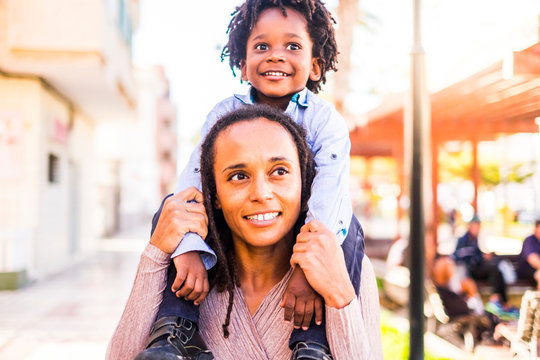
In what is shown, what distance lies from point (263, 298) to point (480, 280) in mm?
7387

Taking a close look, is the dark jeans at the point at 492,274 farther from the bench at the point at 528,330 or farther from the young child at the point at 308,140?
the young child at the point at 308,140

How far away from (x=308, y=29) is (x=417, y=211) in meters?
2.60

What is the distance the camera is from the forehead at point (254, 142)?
5.37ft

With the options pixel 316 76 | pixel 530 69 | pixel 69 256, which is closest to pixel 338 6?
pixel 530 69

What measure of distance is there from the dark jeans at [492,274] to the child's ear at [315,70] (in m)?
6.61

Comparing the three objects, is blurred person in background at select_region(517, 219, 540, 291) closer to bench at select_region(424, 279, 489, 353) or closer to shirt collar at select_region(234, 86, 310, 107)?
bench at select_region(424, 279, 489, 353)

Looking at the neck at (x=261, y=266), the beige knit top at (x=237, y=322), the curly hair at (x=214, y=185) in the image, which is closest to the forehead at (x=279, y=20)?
the curly hair at (x=214, y=185)

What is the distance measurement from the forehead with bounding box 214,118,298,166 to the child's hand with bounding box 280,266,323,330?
39 centimetres

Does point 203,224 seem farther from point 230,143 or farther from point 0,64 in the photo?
point 0,64

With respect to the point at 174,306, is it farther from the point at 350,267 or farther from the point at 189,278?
the point at 350,267

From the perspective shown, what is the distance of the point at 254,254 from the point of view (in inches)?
69.9

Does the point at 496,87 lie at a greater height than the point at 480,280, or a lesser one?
greater

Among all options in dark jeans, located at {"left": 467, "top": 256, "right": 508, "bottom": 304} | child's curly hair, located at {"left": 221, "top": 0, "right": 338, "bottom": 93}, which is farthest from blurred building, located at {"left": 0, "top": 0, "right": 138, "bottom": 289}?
child's curly hair, located at {"left": 221, "top": 0, "right": 338, "bottom": 93}

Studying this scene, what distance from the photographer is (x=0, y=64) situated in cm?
970
